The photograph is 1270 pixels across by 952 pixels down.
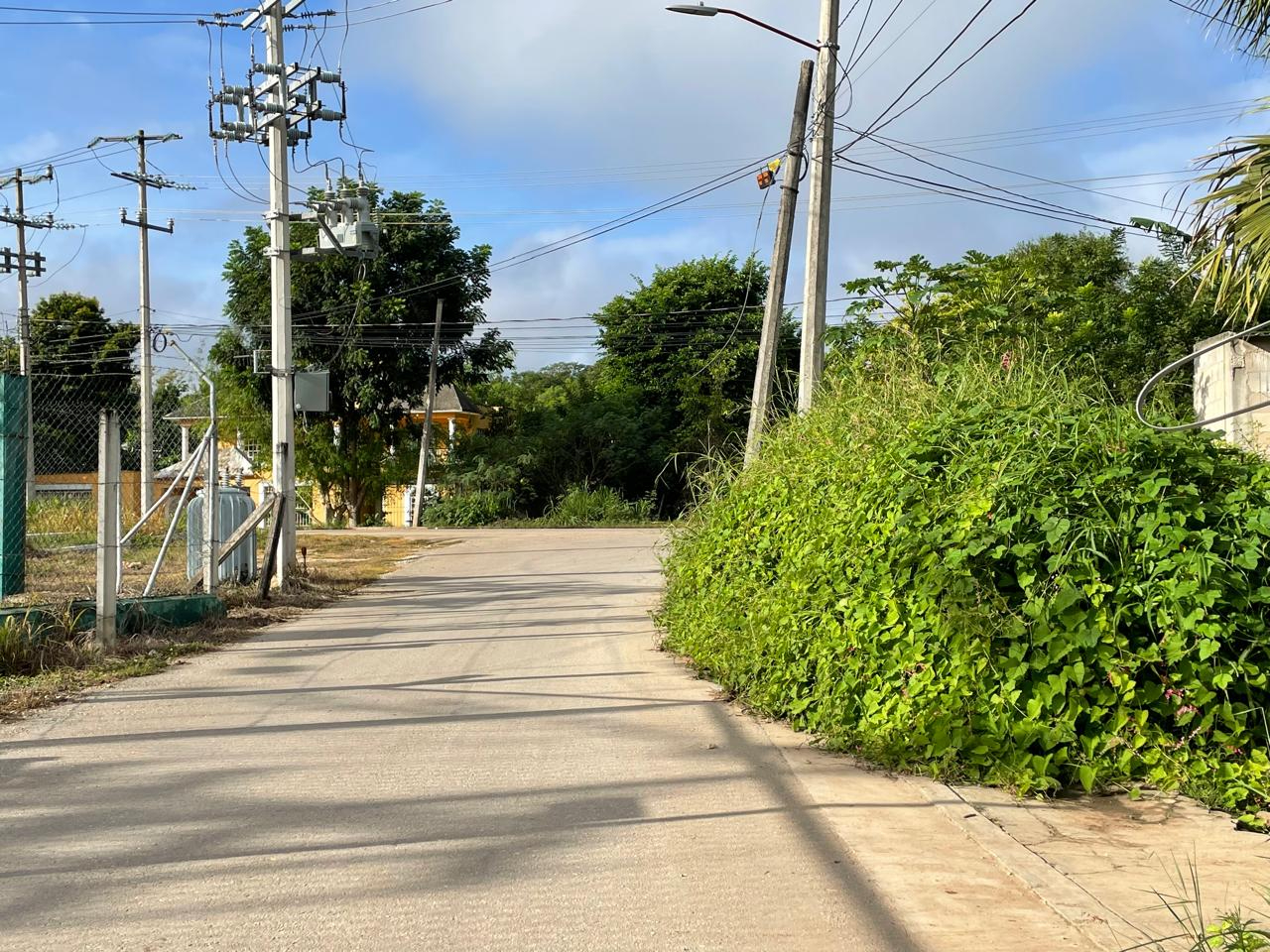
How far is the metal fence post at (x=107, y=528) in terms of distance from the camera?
9.51 metres

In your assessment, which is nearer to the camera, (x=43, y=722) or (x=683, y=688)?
(x=43, y=722)

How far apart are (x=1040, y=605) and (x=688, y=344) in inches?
1436

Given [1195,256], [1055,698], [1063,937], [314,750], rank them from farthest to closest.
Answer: [1195,256] → [314,750] → [1055,698] → [1063,937]

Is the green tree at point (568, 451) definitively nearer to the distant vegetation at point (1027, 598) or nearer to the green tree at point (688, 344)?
the green tree at point (688, 344)

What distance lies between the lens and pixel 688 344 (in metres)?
42.0

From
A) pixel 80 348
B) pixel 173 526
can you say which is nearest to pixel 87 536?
pixel 173 526

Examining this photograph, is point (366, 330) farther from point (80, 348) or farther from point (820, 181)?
point (820, 181)

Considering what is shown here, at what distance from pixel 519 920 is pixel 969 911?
1639mm

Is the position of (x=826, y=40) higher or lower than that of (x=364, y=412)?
higher

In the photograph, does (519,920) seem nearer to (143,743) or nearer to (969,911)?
(969,911)

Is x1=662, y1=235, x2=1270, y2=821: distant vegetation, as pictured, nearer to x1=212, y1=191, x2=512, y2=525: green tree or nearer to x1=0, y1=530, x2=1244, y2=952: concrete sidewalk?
x1=0, y1=530, x2=1244, y2=952: concrete sidewalk

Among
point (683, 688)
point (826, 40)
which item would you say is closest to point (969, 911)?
point (683, 688)

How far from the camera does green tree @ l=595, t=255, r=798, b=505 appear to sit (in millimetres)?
40875

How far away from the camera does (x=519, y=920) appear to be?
13.9ft
